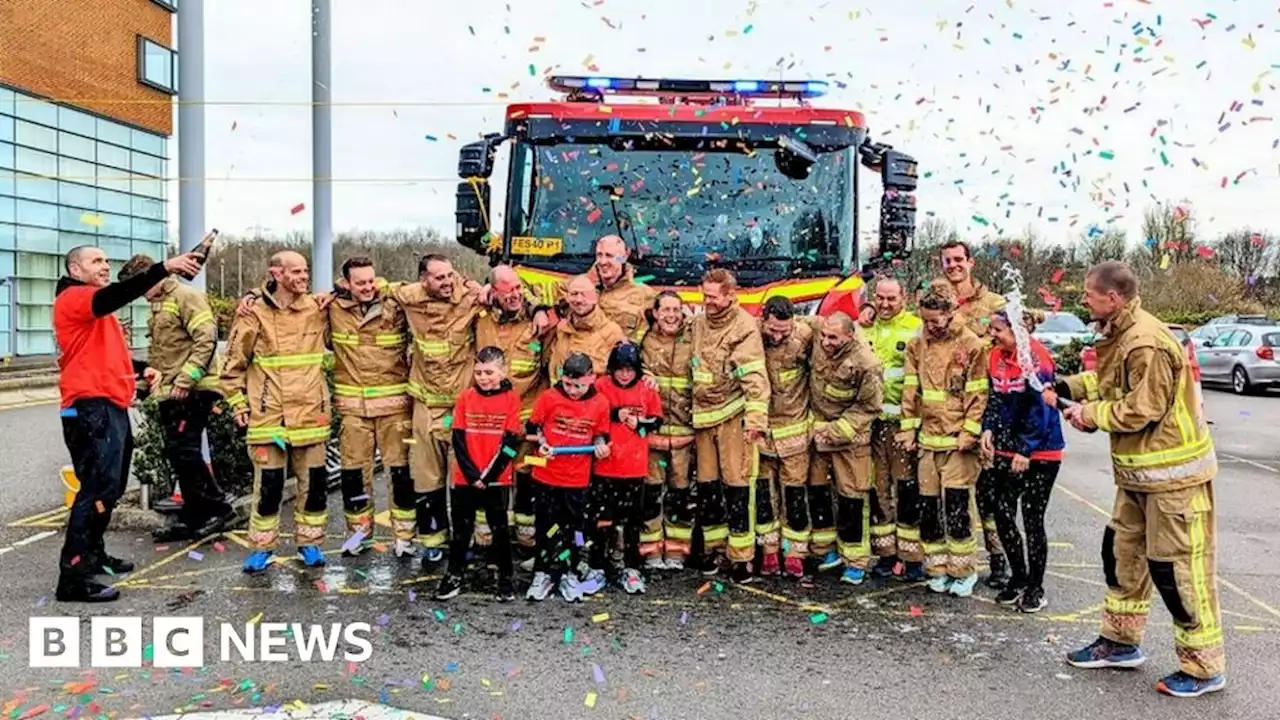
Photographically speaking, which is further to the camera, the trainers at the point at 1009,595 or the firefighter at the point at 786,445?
the firefighter at the point at 786,445

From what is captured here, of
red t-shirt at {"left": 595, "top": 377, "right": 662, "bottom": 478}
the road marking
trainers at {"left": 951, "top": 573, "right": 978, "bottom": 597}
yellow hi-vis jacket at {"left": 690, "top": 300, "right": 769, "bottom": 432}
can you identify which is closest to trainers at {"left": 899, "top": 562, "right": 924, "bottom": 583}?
trainers at {"left": 951, "top": 573, "right": 978, "bottom": 597}

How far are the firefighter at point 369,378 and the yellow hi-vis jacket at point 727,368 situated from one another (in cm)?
185

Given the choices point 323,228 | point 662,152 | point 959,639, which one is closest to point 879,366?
point 959,639

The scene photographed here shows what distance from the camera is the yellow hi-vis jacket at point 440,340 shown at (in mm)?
6402

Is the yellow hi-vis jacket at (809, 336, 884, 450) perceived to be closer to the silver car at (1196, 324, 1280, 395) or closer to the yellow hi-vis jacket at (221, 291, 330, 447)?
the yellow hi-vis jacket at (221, 291, 330, 447)

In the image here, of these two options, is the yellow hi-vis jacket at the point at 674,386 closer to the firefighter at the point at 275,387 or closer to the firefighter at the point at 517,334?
the firefighter at the point at 517,334

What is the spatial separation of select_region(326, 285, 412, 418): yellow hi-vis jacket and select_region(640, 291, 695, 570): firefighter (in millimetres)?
1560

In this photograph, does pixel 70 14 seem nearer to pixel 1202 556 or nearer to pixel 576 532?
pixel 576 532

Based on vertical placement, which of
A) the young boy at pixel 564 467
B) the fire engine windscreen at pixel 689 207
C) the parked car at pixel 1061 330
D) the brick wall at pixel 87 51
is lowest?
the young boy at pixel 564 467

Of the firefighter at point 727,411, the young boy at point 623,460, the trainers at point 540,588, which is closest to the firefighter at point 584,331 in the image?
the young boy at point 623,460

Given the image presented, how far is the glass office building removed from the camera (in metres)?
23.4

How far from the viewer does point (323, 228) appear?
11945 millimetres

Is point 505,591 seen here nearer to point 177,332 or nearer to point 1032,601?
point 1032,601

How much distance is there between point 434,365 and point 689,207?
2.36m
